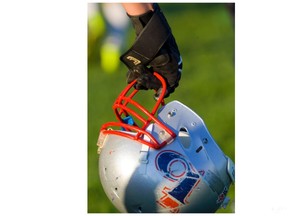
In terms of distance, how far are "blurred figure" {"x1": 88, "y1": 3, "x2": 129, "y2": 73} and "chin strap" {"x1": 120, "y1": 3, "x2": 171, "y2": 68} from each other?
252 inches

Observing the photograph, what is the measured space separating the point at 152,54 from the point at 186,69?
18.0ft

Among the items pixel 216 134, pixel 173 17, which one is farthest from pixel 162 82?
pixel 173 17

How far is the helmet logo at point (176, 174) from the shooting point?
384 centimetres

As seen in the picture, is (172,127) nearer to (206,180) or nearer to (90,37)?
(206,180)

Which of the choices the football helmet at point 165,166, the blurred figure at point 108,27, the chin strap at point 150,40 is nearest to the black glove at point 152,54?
the chin strap at point 150,40

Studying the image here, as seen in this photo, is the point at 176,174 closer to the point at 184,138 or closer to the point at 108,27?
the point at 184,138

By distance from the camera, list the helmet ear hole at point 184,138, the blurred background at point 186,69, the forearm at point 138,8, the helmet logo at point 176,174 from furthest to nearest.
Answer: the blurred background at point 186,69
the forearm at point 138,8
the helmet ear hole at point 184,138
the helmet logo at point 176,174

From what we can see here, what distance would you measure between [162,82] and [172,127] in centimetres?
30

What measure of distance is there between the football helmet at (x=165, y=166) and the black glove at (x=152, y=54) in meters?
0.23

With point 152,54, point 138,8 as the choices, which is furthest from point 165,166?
point 138,8

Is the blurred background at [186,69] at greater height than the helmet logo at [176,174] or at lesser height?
greater

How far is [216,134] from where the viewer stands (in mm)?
7125

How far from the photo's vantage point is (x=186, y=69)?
31.3 ft

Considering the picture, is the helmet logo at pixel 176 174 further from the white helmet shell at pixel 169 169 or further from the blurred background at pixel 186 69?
the blurred background at pixel 186 69
